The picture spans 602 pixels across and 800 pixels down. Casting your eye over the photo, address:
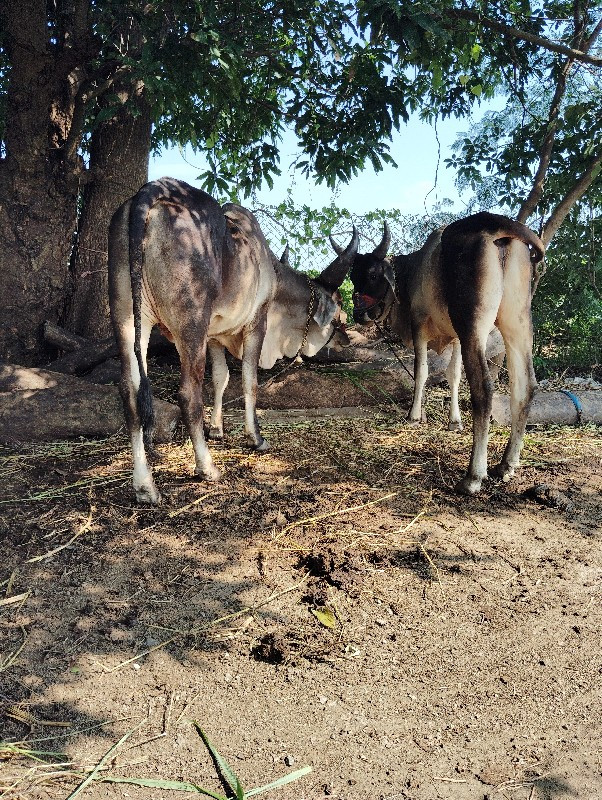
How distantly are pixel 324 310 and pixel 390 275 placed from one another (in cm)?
82

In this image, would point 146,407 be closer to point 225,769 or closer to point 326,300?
point 225,769

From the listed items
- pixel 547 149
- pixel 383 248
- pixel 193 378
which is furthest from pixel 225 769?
pixel 547 149

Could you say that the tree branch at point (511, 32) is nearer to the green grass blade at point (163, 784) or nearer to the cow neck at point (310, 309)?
the cow neck at point (310, 309)

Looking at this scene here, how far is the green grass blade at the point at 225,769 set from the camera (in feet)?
7.87

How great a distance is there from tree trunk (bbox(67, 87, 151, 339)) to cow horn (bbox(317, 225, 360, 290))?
239cm

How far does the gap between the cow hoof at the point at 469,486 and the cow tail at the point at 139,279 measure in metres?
2.31

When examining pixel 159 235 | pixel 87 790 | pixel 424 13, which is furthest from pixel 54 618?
pixel 424 13

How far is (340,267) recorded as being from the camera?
7133mm

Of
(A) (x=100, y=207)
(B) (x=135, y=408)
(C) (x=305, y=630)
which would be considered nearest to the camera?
(C) (x=305, y=630)

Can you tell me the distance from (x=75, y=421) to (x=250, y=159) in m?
4.07

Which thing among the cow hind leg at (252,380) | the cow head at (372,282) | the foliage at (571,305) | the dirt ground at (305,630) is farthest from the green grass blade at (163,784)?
the foliage at (571,305)

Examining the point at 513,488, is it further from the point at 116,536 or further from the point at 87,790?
the point at 87,790

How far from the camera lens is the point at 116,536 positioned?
14.7 feet

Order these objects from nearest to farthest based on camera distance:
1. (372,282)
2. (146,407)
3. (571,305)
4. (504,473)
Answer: (146,407), (504,473), (372,282), (571,305)
